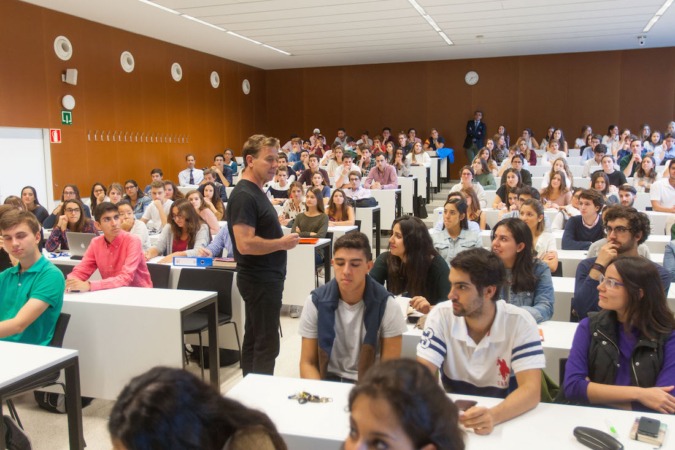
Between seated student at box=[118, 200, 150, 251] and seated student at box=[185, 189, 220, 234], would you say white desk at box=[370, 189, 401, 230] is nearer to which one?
seated student at box=[185, 189, 220, 234]

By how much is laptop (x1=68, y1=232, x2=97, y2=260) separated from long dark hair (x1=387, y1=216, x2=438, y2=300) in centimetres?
293

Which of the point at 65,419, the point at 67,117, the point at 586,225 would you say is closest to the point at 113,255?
the point at 65,419

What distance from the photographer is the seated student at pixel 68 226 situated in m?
5.23

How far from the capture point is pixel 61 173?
8539 millimetres

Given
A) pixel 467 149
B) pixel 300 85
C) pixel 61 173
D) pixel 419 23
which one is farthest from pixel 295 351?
pixel 300 85

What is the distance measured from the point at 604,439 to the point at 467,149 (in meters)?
11.9

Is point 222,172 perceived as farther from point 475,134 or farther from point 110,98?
point 475,134

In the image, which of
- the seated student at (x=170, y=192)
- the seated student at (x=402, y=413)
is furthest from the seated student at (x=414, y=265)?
the seated student at (x=170, y=192)

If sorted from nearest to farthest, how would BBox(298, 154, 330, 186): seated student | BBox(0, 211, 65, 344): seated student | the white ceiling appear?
BBox(0, 211, 65, 344): seated student → the white ceiling → BBox(298, 154, 330, 186): seated student

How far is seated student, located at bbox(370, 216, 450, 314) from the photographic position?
3139mm

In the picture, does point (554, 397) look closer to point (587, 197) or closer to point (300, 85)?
point (587, 197)

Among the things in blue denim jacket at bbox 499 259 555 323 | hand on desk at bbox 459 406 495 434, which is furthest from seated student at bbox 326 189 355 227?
hand on desk at bbox 459 406 495 434

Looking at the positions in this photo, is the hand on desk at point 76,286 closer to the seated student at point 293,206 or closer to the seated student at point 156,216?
the seated student at point 156,216

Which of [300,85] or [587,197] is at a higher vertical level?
[300,85]
